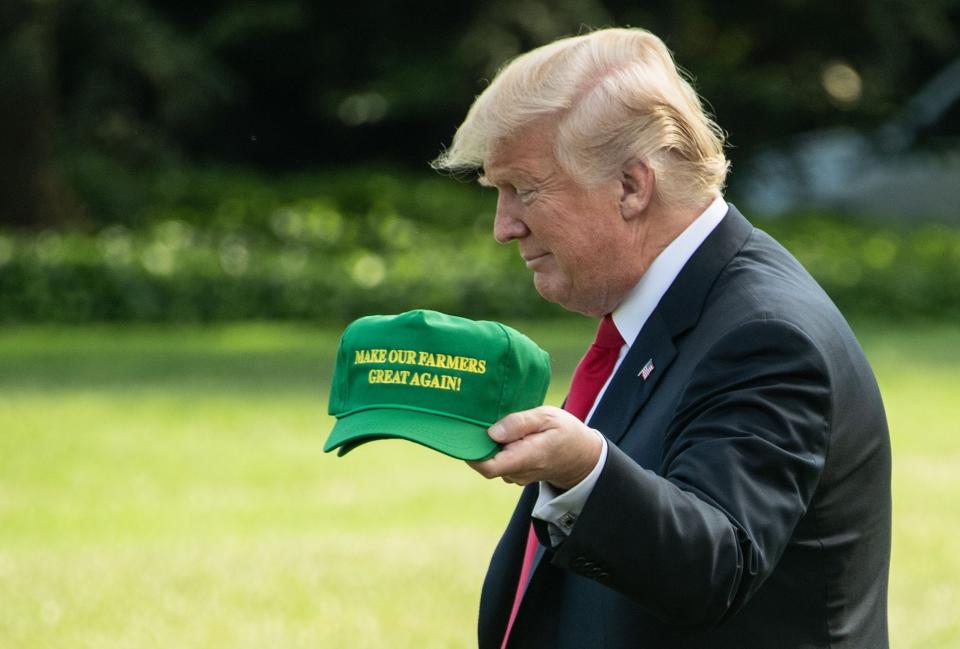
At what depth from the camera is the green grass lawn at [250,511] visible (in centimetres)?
658

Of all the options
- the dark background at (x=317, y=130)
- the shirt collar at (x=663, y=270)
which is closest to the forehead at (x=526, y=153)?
the shirt collar at (x=663, y=270)

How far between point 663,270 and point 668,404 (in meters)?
0.28

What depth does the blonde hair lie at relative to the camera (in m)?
2.56

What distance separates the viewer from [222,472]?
9766 mm

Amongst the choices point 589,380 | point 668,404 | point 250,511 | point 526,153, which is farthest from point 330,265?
point 668,404

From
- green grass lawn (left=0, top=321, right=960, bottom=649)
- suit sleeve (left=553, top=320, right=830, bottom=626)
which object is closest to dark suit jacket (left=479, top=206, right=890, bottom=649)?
suit sleeve (left=553, top=320, right=830, bottom=626)

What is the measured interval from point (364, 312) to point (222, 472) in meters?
6.23

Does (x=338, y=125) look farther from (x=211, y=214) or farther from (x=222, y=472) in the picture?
(x=222, y=472)

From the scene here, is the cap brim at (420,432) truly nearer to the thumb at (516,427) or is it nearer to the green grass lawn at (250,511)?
the thumb at (516,427)

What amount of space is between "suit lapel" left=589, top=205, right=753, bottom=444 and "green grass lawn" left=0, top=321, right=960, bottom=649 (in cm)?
375

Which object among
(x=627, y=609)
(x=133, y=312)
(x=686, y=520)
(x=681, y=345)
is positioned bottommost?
(x=133, y=312)

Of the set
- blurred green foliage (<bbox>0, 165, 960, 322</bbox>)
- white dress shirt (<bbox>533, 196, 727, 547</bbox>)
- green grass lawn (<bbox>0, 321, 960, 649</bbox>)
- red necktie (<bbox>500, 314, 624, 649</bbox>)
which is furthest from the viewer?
blurred green foliage (<bbox>0, 165, 960, 322</bbox>)

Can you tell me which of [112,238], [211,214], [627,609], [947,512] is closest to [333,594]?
[947,512]

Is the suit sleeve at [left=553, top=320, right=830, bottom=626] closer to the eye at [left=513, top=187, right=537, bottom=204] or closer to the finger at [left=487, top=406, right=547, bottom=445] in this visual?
the finger at [left=487, top=406, right=547, bottom=445]
